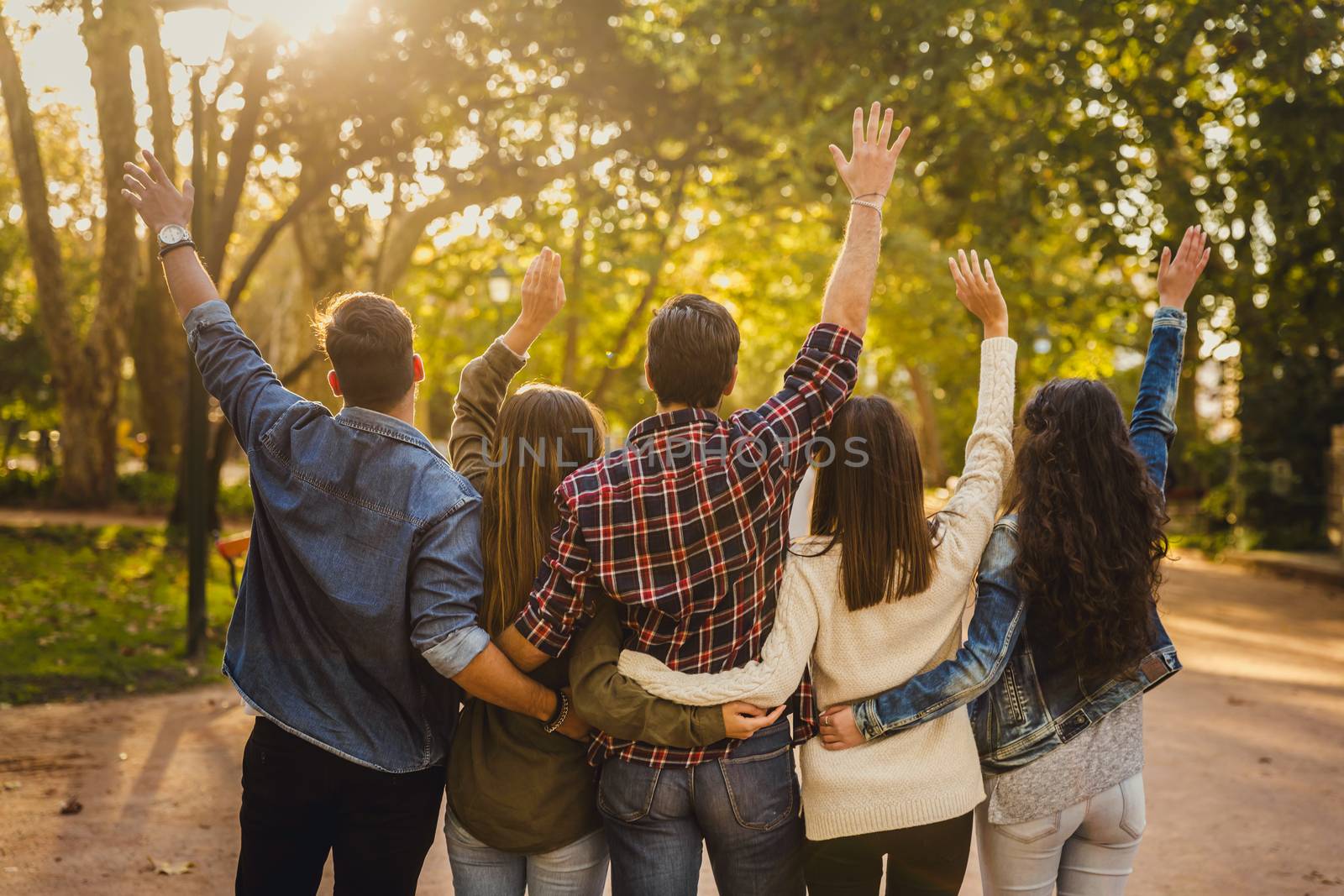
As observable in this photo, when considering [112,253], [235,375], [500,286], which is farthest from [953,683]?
[112,253]

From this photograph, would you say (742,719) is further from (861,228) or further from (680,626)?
(861,228)

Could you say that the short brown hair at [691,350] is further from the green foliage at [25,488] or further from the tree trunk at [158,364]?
Result: the green foliage at [25,488]

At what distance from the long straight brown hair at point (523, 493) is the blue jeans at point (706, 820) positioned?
1.44 ft

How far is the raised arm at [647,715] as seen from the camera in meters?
2.31

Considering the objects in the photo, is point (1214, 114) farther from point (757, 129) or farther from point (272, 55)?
point (272, 55)

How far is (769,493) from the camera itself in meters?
2.32

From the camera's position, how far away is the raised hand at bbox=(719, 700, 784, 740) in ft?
7.63

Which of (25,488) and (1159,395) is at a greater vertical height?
(1159,395)

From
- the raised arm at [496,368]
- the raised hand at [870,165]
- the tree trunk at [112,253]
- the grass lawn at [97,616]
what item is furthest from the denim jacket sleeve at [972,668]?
the tree trunk at [112,253]

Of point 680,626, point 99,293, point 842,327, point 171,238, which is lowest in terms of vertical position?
point 680,626

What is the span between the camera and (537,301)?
2.89 metres

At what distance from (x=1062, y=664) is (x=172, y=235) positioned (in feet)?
7.60

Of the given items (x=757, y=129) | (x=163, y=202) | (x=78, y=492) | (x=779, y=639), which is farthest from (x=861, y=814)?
(x=78, y=492)

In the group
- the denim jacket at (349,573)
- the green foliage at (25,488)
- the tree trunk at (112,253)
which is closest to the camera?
the denim jacket at (349,573)
